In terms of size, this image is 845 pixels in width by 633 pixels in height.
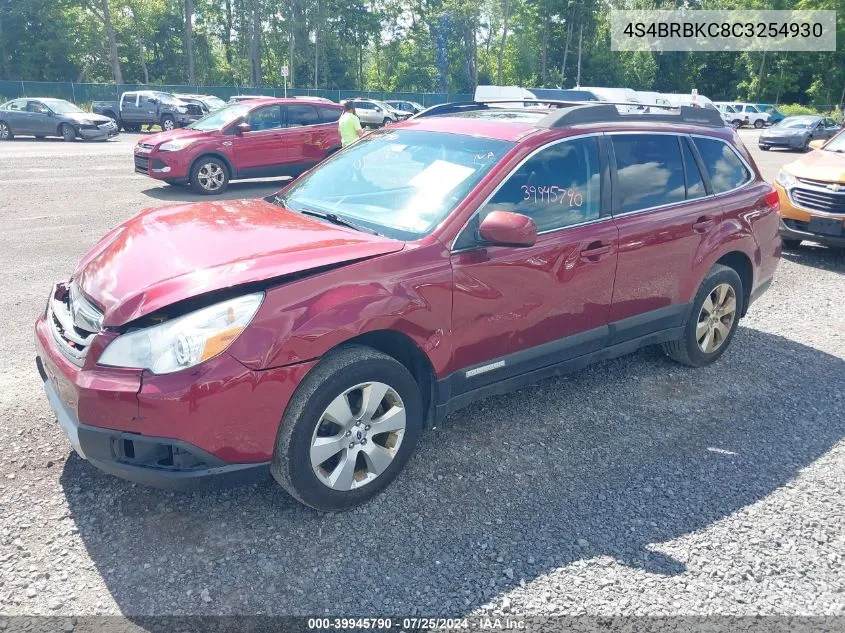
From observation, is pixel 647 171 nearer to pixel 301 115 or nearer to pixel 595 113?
pixel 595 113

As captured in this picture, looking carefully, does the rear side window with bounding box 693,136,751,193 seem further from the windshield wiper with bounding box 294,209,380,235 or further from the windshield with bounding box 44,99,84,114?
the windshield with bounding box 44,99,84,114

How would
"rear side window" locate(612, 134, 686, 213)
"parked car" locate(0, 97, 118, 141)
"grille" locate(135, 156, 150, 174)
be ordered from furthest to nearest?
"parked car" locate(0, 97, 118, 141), "grille" locate(135, 156, 150, 174), "rear side window" locate(612, 134, 686, 213)

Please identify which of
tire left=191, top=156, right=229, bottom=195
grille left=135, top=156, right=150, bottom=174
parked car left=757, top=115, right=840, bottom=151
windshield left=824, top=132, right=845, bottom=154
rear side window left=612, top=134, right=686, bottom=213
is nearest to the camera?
rear side window left=612, top=134, right=686, bottom=213

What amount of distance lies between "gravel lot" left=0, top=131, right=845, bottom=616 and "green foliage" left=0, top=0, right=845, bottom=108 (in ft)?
191

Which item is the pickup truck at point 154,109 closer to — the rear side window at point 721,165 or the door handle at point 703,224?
the rear side window at point 721,165

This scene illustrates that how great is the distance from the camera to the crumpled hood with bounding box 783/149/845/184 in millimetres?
8344

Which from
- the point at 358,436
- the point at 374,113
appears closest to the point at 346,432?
Answer: the point at 358,436

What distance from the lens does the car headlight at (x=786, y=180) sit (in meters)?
8.74

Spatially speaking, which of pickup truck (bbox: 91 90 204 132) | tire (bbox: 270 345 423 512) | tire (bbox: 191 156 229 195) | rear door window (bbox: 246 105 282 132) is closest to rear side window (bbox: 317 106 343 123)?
rear door window (bbox: 246 105 282 132)

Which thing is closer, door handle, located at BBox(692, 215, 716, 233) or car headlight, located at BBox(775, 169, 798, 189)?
door handle, located at BBox(692, 215, 716, 233)

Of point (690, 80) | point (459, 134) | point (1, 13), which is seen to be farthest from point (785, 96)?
point (459, 134)

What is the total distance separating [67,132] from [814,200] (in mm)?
22340

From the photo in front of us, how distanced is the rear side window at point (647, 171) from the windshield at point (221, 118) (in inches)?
394

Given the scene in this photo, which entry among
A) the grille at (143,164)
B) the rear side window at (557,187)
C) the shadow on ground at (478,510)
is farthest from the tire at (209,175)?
the rear side window at (557,187)
